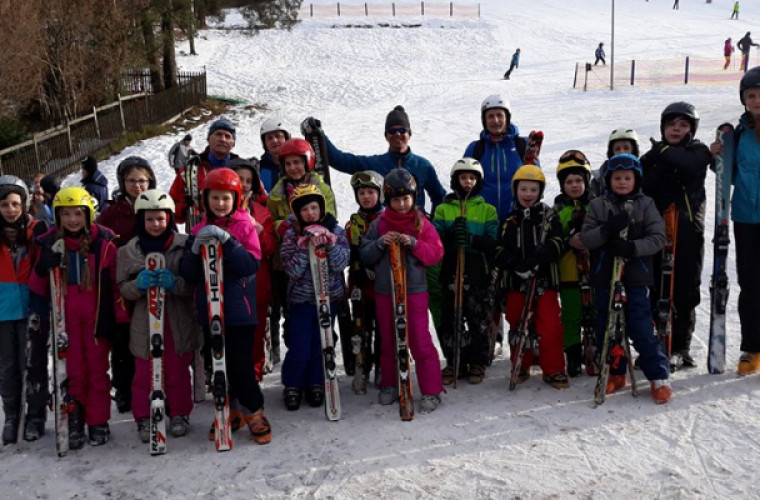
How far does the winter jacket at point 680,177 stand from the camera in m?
5.99

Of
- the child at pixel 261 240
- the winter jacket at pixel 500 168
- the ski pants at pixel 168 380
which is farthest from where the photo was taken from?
the winter jacket at pixel 500 168

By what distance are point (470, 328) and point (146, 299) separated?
2.80 m

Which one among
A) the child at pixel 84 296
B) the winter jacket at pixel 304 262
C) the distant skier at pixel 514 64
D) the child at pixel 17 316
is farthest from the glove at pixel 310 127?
the distant skier at pixel 514 64

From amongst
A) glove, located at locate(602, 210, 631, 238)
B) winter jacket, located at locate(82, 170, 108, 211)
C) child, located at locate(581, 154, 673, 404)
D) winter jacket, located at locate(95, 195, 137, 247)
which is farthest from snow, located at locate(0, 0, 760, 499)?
winter jacket, located at locate(82, 170, 108, 211)

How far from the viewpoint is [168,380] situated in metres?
5.43

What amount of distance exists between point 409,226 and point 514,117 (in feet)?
59.3

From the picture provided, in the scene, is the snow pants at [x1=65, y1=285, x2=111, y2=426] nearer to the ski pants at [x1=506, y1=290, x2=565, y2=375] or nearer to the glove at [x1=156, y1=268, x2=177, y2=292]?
the glove at [x1=156, y1=268, x2=177, y2=292]

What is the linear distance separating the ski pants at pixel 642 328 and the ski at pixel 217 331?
10.2 feet

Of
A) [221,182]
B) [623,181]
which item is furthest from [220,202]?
[623,181]

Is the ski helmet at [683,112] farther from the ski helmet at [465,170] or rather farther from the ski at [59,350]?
the ski at [59,350]

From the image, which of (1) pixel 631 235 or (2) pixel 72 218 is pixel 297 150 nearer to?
(2) pixel 72 218

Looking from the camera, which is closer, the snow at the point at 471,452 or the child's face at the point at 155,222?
the snow at the point at 471,452

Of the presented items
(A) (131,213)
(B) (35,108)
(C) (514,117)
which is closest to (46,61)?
(B) (35,108)

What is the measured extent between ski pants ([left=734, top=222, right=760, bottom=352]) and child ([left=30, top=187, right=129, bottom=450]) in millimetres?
5276
